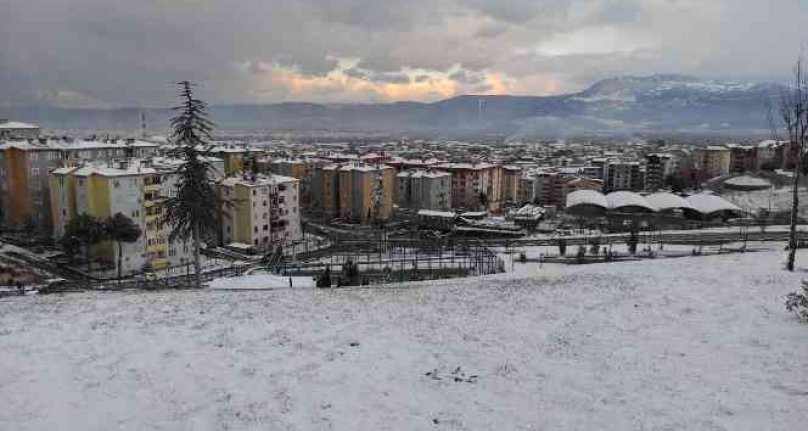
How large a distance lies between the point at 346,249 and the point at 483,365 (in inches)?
1505

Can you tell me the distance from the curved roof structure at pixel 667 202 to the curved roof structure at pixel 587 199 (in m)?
5.46

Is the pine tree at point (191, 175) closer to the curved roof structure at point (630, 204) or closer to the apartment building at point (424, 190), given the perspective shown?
the apartment building at point (424, 190)

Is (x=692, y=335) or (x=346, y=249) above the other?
(x=692, y=335)

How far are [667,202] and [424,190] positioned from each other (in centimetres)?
2995

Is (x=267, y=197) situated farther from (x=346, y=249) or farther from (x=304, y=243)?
(x=346, y=249)

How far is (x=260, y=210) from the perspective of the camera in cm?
5016

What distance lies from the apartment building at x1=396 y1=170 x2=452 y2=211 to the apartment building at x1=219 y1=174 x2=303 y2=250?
24302 millimetres

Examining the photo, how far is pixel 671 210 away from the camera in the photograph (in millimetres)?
67812

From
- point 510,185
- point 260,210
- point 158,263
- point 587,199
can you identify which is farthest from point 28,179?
point 510,185

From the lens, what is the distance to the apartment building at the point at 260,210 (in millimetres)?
49406

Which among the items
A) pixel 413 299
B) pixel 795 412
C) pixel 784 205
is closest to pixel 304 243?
pixel 413 299

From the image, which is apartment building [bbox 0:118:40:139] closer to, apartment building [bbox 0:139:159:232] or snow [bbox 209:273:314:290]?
apartment building [bbox 0:139:159:232]

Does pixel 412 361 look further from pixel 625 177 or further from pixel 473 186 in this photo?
pixel 625 177

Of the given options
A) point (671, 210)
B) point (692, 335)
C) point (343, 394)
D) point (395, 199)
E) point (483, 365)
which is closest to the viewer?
point (343, 394)
